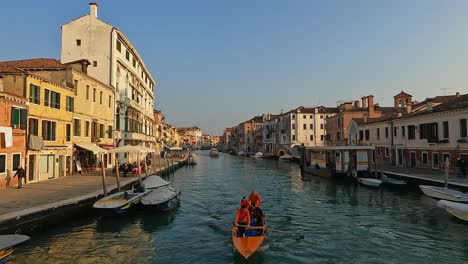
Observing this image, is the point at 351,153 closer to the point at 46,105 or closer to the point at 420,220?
the point at 420,220

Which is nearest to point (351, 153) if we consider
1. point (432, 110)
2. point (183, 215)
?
point (432, 110)

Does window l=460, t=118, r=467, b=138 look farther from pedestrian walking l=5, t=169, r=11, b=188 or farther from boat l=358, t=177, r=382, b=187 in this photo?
pedestrian walking l=5, t=169, r=11, b=188

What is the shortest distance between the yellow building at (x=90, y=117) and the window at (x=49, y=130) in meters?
2.94

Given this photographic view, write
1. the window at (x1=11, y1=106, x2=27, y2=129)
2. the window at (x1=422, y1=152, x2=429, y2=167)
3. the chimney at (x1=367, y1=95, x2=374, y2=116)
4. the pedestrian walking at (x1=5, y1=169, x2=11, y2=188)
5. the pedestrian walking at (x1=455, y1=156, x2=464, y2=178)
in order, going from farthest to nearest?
the chimney at (x1=367, y1=95, x2=374, y2=116), the window at (x1=422, y1=152, x2=429, y2=167), the pedestrian walking at (x1=455, y1=156, x2=464, y2=178), the window at (x1=11, y1=106, x2=27, y2=129), the pedestrian walking at (x1=5, y1=169, x2=11, y2=188)

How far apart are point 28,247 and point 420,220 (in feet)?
56.6

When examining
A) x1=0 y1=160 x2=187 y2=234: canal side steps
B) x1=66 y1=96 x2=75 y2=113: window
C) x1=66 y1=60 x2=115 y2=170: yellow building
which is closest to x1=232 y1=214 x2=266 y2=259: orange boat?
x1=0 y1=160 x2=187 y2=234: canal side steps

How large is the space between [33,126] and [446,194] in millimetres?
25911

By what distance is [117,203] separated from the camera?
55.3 feet

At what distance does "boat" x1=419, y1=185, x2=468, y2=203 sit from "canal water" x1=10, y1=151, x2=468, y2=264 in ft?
2.02

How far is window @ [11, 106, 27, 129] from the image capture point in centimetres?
1995

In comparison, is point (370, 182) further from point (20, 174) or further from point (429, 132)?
point (20, 174)

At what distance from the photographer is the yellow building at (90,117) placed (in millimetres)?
27984

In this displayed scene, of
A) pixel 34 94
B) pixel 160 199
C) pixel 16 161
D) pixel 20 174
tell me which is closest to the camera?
pixel 160 199

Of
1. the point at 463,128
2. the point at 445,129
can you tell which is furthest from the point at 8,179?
the point at 445,129
